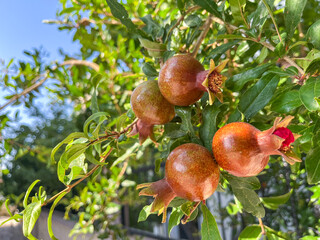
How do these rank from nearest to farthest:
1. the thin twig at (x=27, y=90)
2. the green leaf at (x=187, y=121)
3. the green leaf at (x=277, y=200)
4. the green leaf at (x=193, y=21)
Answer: the green leaf at (x=187, y=121) → the green leaf at (x=193, y=21) → the green leaf at (x=277, y=200) → the thin twig at (x=27, y=90)

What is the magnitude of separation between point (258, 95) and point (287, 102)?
1.5 inches

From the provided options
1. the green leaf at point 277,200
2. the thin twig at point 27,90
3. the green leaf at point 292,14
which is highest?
the green leaf at point 292,14

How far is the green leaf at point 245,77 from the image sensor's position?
0.37 metres

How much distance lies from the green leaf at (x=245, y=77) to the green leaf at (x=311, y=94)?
0.07 m

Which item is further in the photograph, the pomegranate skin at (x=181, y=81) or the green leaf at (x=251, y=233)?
the green leaf at (x=251, y=233)

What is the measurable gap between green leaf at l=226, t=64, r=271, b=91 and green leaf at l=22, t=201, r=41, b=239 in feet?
0.99

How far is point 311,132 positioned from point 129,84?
0.61 m

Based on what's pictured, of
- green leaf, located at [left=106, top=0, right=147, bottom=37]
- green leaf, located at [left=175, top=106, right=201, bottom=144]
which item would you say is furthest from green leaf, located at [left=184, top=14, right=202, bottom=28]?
green leaf, located at [left=175, top=106, right=201, bottom=144]

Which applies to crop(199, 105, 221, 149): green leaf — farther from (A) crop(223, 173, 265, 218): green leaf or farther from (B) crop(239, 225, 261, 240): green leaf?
(B) crop(239, 225, 261, 240): green leaf

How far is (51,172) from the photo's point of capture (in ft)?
3.87

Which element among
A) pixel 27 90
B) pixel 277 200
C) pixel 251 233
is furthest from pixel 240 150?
pixel 27 90

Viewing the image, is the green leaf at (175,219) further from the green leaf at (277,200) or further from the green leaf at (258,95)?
the green leaf at (277,200)

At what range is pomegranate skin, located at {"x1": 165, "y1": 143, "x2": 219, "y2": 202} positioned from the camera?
308 mm

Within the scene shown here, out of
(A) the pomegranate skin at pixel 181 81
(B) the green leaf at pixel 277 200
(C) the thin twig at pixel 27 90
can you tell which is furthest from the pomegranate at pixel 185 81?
(C) the thin twig at pixel 27 90
